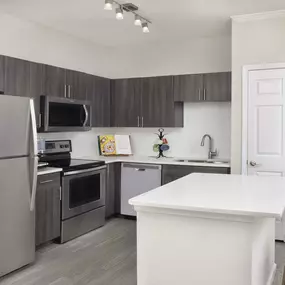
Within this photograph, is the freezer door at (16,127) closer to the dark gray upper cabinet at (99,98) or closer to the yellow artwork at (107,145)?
the dark gray upper cabinet at (99,98)

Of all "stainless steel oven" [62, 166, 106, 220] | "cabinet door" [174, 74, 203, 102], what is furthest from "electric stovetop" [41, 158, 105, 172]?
"cabinet door" [174, 74, 203, 102]

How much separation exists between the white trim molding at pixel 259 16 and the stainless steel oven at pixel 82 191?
249cm

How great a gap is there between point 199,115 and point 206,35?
3.71 feet

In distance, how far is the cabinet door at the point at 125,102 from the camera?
5438 millimetres

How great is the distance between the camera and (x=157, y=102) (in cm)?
529

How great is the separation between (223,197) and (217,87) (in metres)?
2.73

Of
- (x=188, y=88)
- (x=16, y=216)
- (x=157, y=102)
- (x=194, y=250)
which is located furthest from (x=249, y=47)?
(x=16, y=216)

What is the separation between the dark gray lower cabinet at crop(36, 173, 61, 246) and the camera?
380cm

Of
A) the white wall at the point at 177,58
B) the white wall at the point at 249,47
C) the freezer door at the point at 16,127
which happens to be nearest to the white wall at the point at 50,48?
the white wall at the point at 177,58

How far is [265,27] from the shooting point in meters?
4.23

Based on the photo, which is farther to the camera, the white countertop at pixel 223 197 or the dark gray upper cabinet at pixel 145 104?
the dark gray upper cabinet at pixel 145 104

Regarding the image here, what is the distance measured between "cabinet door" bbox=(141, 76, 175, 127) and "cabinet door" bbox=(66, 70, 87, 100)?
91 cm

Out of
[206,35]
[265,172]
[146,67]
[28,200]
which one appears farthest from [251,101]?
[28,200]

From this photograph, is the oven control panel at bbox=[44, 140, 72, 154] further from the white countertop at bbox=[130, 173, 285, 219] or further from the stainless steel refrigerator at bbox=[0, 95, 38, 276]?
the white countertop at bbox=[130, 173, 285, 219]
